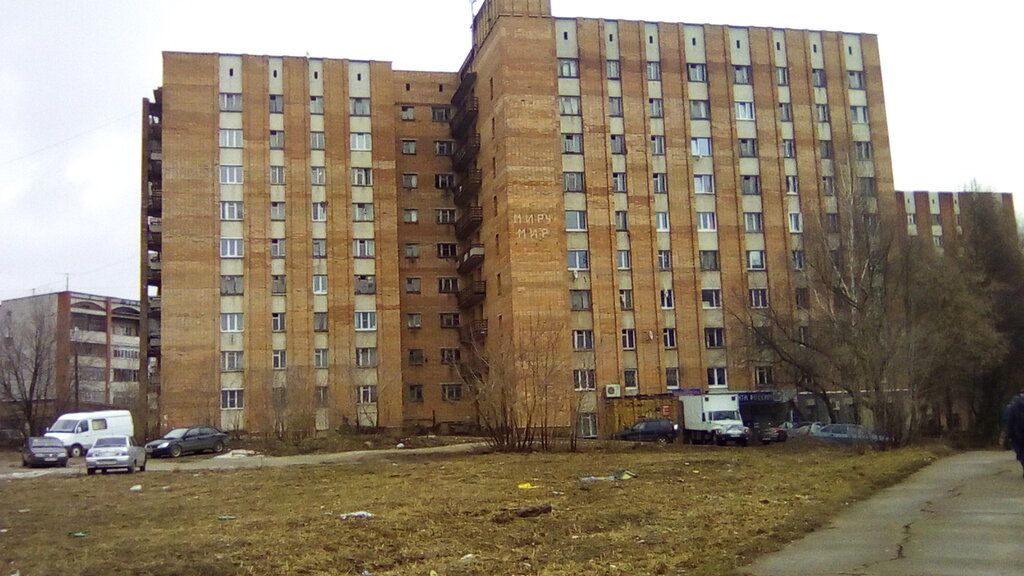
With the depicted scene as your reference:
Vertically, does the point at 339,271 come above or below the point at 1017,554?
above

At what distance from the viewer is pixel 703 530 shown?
14023 mm

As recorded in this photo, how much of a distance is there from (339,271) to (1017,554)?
197 ft

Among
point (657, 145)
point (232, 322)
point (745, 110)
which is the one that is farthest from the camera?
point (745, 110)

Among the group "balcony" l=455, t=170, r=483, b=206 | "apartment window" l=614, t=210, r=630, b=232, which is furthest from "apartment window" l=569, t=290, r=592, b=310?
"balcony" l=455, t=170, r=483, b=206

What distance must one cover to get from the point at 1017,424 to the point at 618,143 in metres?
49.7

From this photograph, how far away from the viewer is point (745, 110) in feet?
223

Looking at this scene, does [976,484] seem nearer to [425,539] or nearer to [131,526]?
[425,539]

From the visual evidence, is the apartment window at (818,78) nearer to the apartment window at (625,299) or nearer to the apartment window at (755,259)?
the apartment window at (755,259)

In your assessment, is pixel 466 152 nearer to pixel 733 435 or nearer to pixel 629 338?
pixel 629 338

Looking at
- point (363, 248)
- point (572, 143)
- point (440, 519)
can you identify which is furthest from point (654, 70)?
point (440, 519)

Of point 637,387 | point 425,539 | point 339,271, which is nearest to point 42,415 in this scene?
point 339,271

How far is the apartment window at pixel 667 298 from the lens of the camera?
2525 inches

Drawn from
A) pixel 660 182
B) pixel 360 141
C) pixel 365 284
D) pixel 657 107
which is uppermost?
pixel 657 107

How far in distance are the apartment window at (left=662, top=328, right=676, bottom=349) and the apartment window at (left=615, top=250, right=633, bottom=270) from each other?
17.1ft
